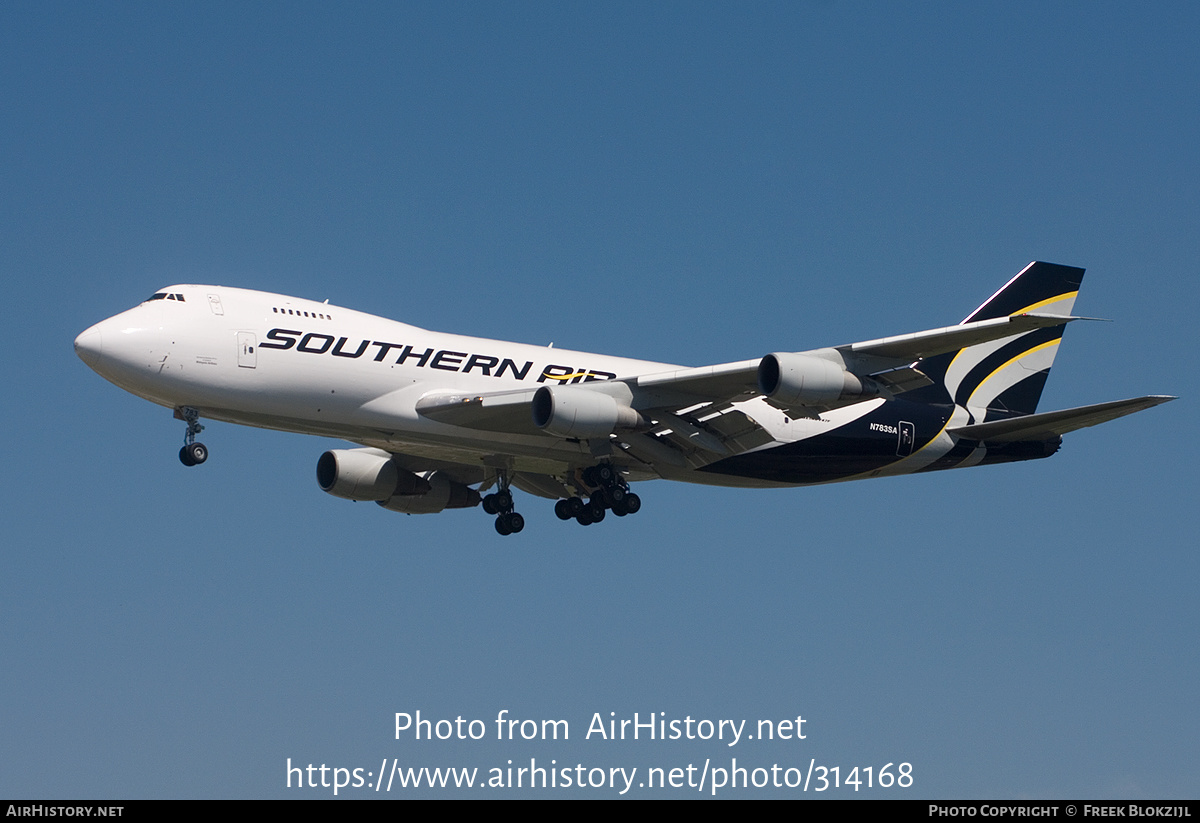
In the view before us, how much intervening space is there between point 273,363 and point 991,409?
20074mm

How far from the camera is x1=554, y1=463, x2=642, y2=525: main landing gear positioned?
1384 inches

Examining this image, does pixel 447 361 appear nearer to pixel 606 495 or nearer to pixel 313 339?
pixel 313 339

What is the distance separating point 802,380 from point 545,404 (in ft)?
19.0

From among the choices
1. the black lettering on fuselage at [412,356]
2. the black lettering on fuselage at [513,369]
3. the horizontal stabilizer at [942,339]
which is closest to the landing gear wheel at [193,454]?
the black lettering on fuselage at [412,356]

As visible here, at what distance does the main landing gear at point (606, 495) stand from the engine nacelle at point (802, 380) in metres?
5.48

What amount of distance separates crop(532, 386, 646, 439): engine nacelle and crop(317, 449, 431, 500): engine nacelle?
7334 millimetres

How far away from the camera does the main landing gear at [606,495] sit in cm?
3516

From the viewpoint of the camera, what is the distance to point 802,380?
30.8 metres

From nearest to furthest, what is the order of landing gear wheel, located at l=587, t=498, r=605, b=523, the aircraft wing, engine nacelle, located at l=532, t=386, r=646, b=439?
the aircraft wing → engine nacelle, located at l=532, t=386, r=646, b=439 → landing gear wheel, located at l=587, t=498, r=605, b=523

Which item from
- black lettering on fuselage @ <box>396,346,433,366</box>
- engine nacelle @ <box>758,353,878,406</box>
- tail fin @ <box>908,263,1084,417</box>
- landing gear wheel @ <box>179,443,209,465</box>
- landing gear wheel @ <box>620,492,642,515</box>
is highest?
tail fin @ <box>908,263,1084,417</box>

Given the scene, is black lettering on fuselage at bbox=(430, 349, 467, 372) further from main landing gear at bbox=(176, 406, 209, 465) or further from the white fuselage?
main landing gear at bbox=(176, 406, 209, 465)

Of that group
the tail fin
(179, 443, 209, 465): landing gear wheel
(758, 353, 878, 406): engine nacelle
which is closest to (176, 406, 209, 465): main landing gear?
(179, 443, 209, 465): landing gear wheel
